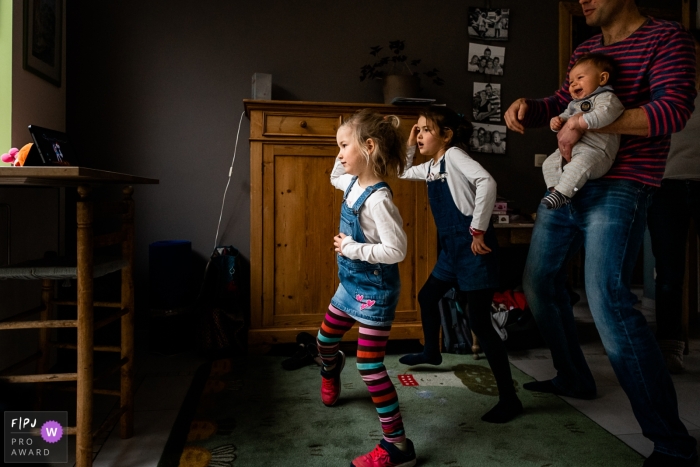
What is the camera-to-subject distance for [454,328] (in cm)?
272

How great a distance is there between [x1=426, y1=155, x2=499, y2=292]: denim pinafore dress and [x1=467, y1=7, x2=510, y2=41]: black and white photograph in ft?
5.50

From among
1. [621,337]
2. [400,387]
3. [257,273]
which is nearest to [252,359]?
[257,273]

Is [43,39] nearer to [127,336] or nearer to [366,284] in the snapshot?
[127,336]

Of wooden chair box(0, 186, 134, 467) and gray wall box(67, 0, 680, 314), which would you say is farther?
gray wall box(67, 0, 680, 314)

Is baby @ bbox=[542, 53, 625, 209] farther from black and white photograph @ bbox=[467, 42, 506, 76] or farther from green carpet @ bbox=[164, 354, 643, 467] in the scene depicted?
black and white photograph @ bbox=[467, 42, 506, 76]

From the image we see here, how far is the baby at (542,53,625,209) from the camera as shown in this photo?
146 centimetres

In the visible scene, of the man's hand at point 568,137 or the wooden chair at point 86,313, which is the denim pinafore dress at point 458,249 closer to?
the man's hand at point 568,137

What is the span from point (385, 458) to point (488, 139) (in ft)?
7.89

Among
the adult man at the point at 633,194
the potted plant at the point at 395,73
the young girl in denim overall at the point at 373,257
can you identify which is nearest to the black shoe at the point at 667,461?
the adult man at the point at 633,194

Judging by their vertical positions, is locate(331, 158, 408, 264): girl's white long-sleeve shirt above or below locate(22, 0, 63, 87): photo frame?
below

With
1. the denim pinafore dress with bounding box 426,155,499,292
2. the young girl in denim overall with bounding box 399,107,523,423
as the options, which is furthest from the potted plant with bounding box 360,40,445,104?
the denim pinafore dress with bounding box 426,155,499,292

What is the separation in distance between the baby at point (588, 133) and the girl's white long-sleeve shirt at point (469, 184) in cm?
30

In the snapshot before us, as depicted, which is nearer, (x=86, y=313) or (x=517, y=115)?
(x=86, y=313)

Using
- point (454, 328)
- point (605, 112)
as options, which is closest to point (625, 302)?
point (605, 112)
